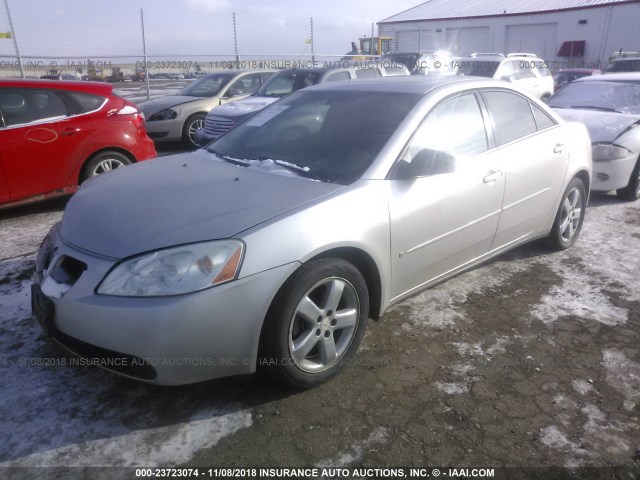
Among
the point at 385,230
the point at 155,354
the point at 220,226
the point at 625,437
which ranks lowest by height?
the point at 625,437

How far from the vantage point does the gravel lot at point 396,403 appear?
2.34 metres

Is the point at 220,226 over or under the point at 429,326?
over

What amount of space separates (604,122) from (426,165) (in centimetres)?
456

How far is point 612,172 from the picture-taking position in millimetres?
6055

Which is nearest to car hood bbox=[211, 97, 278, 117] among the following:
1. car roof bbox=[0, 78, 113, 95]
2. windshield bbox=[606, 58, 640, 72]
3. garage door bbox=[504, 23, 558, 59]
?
car roof bbox=[0, 78, 113, 95]

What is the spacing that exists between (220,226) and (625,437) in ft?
6.96

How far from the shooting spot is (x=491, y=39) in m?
33.6

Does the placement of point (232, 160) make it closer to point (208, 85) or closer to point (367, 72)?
point (367, 72)

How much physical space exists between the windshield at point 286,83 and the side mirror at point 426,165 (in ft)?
22.3

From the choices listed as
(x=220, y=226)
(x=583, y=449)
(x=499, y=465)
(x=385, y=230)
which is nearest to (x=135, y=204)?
(x=220, y=226)

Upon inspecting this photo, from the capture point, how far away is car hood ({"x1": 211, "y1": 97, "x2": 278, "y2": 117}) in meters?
8.63

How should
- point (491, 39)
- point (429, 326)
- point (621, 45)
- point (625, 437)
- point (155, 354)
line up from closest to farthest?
point (155, 354) < point (625, 437) < point (429, 326) < point (621, 45) < point (491, 39)

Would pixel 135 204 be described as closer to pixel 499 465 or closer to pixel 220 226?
pixel 220 226

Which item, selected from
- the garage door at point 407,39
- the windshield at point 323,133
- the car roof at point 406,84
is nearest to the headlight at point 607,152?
the car roof at point 406,84
